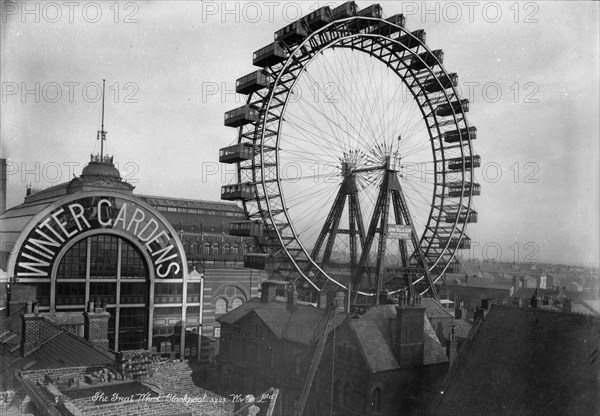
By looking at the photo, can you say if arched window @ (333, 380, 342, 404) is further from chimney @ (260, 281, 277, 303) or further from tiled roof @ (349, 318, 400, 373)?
chimney @ (260, 281, 277, 303)

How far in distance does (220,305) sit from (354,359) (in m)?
22.4

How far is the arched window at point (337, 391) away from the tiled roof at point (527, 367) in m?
6.05

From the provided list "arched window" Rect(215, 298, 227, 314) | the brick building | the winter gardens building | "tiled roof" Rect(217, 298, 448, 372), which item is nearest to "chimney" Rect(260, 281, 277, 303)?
"tiled roof" Rect(217, 298, 448, 372)

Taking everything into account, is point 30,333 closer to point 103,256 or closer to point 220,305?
point 103,256

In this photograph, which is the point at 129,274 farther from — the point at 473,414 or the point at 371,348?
the point at 473,414

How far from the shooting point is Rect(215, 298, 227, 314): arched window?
42397 mm

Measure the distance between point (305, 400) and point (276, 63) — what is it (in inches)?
664

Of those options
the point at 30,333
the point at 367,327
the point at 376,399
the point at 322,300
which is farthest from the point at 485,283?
the point at 30,333

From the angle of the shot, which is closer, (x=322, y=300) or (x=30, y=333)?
(x=30, y=333)

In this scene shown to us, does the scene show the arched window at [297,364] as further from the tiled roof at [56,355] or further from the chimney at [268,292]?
the tiled roof at [56,355]

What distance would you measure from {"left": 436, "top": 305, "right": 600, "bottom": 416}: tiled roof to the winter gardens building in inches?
621

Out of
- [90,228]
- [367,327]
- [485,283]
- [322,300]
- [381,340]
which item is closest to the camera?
[381,340]

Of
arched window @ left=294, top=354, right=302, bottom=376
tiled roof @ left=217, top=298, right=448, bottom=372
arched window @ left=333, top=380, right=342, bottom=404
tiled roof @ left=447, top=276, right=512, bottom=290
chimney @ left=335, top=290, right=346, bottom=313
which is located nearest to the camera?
tiled roof @ left=217, top=298, right=448, bottom=372

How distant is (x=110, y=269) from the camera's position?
1183 inches
